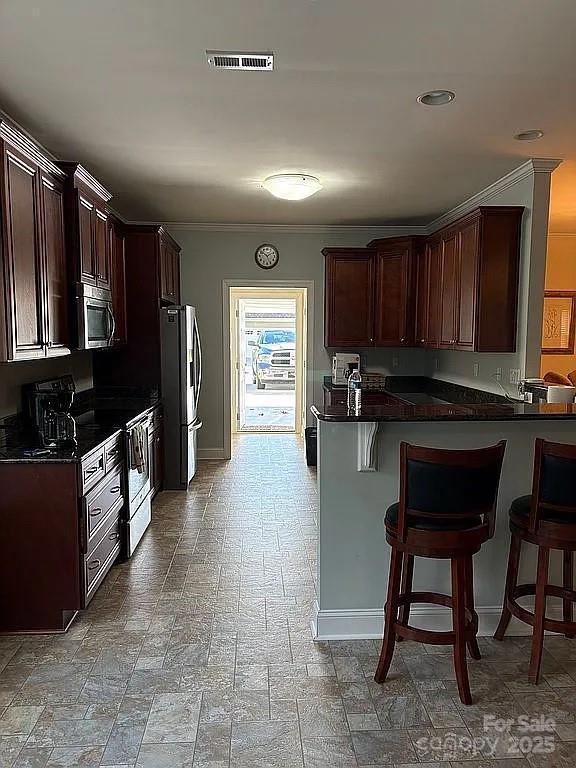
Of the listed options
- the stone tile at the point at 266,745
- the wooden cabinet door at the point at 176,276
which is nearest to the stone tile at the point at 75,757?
the stone tile at the point at 266,745

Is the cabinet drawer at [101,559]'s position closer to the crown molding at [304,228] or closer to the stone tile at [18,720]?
the stone tile at [18,720]

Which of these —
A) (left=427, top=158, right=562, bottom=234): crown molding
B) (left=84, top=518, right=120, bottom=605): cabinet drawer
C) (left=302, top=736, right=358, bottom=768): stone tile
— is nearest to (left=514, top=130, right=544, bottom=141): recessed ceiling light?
(left=427, top=158, right=562, bottom=234): crown molding

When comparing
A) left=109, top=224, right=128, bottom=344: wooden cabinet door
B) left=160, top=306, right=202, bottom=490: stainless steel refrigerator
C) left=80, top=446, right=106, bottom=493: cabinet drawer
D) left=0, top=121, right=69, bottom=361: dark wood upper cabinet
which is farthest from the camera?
left=160, top=306, right=202, bottom=490: stainless steel refrigerator

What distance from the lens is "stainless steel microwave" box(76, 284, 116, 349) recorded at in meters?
3.61

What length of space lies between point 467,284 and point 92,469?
10.3 feet

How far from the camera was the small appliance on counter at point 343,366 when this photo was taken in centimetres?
639

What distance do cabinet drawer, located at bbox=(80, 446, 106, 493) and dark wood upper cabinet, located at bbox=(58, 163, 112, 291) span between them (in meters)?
1.19

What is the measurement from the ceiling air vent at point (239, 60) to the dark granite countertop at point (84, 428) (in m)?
1.99

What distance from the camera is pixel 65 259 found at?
355 cm

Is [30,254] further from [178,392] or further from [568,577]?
[568,577]

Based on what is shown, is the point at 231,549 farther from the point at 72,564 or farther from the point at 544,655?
the point at 544,655

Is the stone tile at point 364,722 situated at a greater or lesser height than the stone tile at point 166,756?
lesser

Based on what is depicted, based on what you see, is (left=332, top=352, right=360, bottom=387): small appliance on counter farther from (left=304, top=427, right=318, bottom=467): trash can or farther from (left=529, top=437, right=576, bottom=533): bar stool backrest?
(left=529, top=437, right=576, bottom=533): bar stool backrest

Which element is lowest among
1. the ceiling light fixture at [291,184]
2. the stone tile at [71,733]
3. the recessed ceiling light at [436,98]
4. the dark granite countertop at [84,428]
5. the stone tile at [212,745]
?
the stone tile at [212,745]
